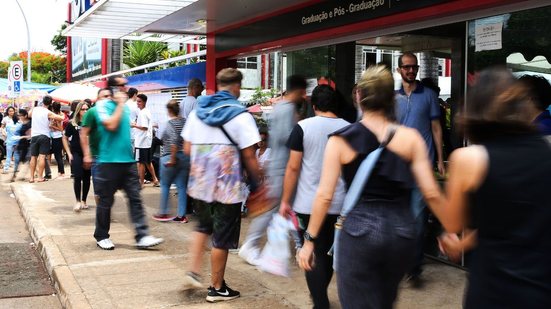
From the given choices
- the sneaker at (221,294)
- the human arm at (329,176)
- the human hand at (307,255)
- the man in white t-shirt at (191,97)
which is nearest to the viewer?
the human arm at (329,176)

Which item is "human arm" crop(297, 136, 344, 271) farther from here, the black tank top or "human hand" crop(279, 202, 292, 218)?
"human hand" crop(279, 202, 292, 218)

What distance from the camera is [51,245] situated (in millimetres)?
6789

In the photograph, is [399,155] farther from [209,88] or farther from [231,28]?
[209,88]

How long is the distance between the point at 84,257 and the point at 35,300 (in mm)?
876

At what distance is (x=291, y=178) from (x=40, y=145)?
32.7 ft

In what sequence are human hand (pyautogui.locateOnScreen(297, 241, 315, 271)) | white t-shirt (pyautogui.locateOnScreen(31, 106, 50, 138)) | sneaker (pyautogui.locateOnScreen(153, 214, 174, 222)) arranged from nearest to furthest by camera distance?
human hand (pyautogui.locateOnScreen(297, 241, 315, 271)) < sneaker (pyautogui.locateOnScreen(153, 214, 174, 222)) < white t-shirt (pyautogui.locateOnScreen(31, 106, 50, 138))

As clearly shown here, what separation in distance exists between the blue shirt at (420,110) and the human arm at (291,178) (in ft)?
4.73

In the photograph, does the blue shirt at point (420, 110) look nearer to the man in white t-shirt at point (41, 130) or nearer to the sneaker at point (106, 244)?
the sneaker at point (106, 244)

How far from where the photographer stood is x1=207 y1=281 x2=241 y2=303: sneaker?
4.84 meters

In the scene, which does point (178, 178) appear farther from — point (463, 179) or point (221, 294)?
point (463, 179)

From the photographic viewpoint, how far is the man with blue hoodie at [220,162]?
4.70 meters

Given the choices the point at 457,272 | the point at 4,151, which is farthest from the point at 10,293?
the point at 4,151

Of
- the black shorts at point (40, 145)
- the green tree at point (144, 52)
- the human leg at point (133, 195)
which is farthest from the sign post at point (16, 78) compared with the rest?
the human leg at point (133, 195)

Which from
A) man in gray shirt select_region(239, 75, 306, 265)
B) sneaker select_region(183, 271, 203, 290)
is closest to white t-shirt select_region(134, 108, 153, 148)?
man in gray shirt select_region(239, 75, 306, 265)
